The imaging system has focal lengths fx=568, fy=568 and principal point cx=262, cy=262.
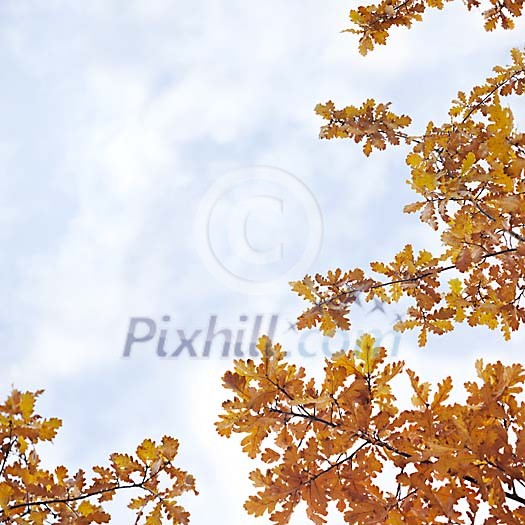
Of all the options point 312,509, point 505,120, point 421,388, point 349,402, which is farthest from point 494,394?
point 505,120

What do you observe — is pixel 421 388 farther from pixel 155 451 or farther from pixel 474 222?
pixel 155 451

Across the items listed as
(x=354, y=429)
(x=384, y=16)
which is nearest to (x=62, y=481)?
(x=354, y=429)

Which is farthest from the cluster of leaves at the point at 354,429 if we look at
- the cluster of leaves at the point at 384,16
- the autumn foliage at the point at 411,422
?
the cluster of leaves at the point at 384,16

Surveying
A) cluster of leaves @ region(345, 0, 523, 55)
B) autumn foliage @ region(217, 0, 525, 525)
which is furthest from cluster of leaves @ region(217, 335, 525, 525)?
cluster of leaves @ region(345, 0, 523, 55)

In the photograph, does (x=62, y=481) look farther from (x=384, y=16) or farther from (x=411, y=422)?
(x=384, y=16)

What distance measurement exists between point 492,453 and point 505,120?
1.13 m

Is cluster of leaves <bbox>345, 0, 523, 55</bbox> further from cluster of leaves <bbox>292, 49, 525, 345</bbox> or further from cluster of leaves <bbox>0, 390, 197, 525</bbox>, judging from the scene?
cluster of leaves <bbox>0, 390, 197, 525</bbox>

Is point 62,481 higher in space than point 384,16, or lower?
lower

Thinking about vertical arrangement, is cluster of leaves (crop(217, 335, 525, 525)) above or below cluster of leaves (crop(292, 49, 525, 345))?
below

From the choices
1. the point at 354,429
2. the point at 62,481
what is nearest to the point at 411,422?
the point at 354,429

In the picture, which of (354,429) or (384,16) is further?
(384,16)

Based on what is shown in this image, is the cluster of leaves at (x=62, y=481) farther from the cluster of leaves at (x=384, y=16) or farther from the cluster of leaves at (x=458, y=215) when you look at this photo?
the cluster of leaves at (x=384, y=16)

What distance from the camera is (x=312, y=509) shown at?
1.94m

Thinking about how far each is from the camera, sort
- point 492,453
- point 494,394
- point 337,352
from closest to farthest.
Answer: point 492,453, point 494,394, point 337,352
